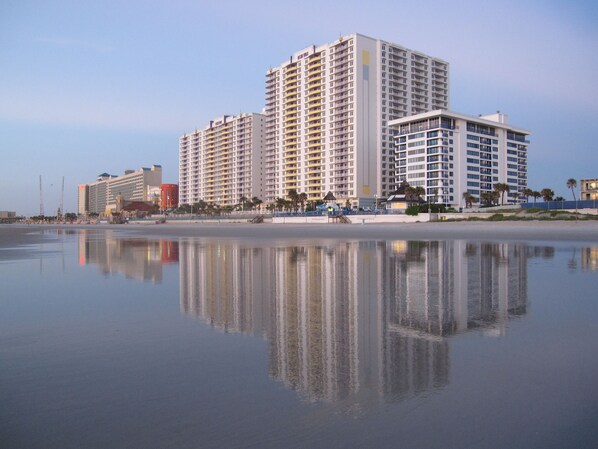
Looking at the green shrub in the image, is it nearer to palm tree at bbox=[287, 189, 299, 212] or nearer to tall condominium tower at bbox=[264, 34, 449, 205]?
tall condominium tower at bbox=[264, 34, 449, 205]

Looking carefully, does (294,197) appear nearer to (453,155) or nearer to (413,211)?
(453,155)

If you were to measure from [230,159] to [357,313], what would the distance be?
17610cm

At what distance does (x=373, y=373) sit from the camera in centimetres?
547

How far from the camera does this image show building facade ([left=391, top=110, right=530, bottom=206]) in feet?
383

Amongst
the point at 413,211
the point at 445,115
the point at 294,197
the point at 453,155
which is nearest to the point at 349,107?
the point at 445,115

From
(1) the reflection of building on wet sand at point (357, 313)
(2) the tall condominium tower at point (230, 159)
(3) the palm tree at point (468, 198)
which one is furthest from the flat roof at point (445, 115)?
(1) the reflection of building on wet sand at point (357, 313)

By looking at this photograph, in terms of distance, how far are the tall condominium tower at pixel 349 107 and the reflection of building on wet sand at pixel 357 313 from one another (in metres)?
113

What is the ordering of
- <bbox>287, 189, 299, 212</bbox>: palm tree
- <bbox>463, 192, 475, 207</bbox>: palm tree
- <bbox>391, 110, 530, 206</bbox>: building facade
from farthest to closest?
1. <bbox>287, 189, 299, 212</bbox>: palm tree
2. <bbox>391, 110, 530, 206</bbox>: building facade
3. <bbox>463, 192, 475, 207</bbox>: palm tree

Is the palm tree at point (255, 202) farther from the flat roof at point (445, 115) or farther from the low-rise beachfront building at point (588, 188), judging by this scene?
the low-rise beachfront building at point (588, 188)

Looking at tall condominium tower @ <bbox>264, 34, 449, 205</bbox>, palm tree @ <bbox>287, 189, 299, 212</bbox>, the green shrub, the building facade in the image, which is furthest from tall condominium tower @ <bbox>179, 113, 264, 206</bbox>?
the green shrub

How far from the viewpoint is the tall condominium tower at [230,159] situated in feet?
562

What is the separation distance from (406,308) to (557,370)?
3.91 metres

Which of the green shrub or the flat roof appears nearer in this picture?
the green shrub

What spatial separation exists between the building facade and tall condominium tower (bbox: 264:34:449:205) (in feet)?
24.5
